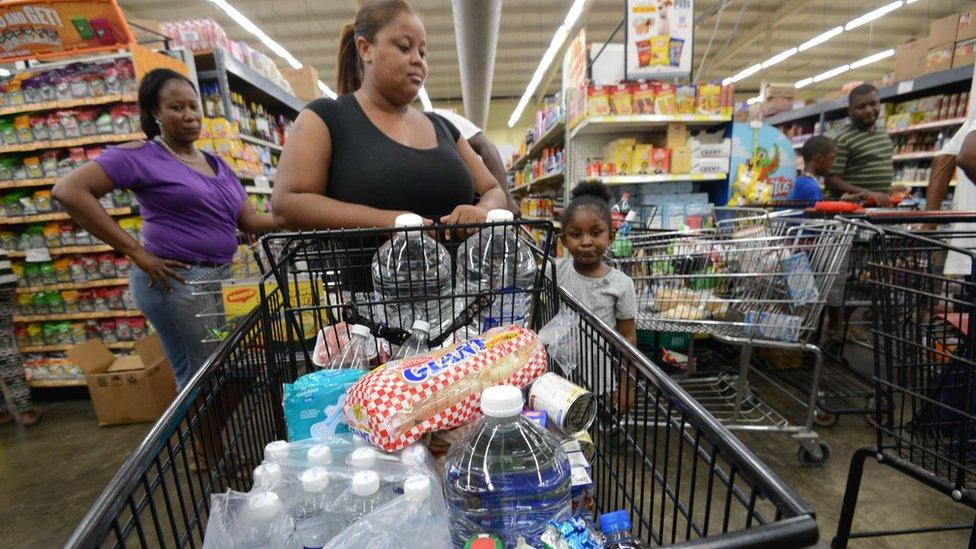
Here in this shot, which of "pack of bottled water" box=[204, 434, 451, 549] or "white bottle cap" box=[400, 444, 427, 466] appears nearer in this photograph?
"pack of bottled water" box=[204, 434, 451, 549]

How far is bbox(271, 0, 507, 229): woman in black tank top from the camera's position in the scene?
1.09 metres

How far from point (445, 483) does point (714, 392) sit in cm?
255

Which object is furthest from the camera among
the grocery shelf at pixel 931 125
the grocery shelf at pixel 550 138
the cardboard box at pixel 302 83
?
the cardboard box at pixel 302 83

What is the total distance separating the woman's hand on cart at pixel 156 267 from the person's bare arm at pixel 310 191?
131cm

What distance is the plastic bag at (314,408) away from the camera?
88cm

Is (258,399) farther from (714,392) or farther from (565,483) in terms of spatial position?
(714,392)

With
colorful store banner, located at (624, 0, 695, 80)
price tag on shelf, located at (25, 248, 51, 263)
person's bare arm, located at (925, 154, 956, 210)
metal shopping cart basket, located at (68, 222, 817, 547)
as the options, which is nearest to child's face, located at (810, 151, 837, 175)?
person's bare arm, located at (925, 154, 956, 210)

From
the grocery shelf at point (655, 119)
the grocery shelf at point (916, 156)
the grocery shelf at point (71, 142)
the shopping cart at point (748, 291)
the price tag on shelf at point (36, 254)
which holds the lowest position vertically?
the shopping cart at point (748, 291)

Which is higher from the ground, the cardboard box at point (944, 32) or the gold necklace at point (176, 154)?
the cardboard box at point (944, 32)

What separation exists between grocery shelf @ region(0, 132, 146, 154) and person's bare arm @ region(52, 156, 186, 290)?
4.37ft

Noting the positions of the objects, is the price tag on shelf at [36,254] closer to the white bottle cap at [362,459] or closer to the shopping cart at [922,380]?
the white bottle cap at [362,459]

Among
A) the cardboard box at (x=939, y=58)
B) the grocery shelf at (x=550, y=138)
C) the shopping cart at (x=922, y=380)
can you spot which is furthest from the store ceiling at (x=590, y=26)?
the shopping cart at (x=922, y=380)

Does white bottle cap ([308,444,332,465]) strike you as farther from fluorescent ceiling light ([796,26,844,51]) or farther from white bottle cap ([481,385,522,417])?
fluorescent ceiling light ([796,26,844,51])

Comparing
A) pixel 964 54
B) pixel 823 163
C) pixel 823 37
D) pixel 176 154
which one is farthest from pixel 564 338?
pixel 823 37
